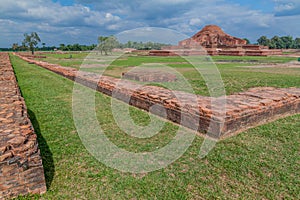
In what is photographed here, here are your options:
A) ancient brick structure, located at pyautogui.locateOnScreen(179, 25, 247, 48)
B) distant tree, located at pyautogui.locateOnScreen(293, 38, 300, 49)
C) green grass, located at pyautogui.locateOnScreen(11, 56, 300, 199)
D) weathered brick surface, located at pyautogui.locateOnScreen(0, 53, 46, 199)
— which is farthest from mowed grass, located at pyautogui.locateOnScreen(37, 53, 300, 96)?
distant tree, located at pyautogui.locateOnScreen(293, 38, 300, 49)

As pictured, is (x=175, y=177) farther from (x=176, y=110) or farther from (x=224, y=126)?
(x=176, y=110)

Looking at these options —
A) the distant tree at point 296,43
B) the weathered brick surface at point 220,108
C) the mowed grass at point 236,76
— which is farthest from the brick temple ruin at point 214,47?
the distant tree at point 296,43

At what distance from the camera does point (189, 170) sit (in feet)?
7.25

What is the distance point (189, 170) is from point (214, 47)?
36662 mm

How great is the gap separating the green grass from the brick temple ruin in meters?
27.9

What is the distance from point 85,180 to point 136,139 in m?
0.98

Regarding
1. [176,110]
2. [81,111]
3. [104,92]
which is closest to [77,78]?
[104,92]

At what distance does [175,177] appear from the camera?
82.8 inches

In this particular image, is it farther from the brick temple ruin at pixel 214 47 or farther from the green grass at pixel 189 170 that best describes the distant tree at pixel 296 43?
the green grass at pixel 189 170

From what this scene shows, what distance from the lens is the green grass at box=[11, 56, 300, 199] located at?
1.89 metres

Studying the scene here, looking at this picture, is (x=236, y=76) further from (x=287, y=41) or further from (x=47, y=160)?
(x=287, y=41)

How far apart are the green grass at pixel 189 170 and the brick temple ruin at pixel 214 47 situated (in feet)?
91.5

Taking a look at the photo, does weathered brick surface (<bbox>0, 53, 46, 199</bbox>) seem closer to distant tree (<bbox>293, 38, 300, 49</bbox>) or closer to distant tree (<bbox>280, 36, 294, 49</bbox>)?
distant tree (<bbox>280, 36, 294, 49</bbox>)

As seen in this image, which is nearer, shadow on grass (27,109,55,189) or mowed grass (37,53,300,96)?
shadow on grass (27,109,55,189)
